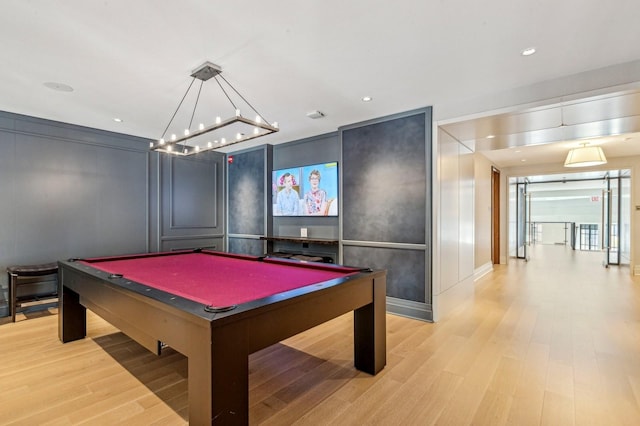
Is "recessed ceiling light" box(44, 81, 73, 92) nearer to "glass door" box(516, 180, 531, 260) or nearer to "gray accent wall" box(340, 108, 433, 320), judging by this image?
"gray accent wall" box(340, 108, 433, 320)

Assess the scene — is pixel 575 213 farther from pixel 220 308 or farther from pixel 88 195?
pixel 88 195

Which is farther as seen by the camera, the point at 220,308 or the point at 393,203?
the point at 393,203

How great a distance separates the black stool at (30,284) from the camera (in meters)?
3.50

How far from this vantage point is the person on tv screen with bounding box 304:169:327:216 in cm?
475

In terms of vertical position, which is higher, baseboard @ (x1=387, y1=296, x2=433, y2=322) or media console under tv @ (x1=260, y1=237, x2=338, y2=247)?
media console under tv @ (x1=260, y1=237, x2=338, y2=247)

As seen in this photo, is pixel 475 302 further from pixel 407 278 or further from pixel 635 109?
pixel 635 109

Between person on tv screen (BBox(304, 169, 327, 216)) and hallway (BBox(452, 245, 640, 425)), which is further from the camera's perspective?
person on tv screen (BBox(304, 169, 327, 216))

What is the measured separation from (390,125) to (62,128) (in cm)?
441

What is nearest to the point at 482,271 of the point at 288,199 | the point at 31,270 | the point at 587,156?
the point at 587,156

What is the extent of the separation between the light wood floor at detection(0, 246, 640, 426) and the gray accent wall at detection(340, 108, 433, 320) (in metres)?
0.52

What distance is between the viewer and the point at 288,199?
5238mm

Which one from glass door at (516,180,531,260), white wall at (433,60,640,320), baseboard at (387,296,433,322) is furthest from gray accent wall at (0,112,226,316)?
glass door at (516,180,531,260)

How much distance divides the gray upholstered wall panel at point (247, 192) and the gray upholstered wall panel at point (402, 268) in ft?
7.51

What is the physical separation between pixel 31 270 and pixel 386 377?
404 centimetres
